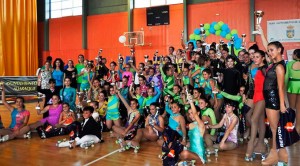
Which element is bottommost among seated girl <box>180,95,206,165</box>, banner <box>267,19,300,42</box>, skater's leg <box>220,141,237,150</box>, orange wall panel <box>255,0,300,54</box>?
skater's leg <box>220,141,237,150</box>

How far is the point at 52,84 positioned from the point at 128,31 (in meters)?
8.60

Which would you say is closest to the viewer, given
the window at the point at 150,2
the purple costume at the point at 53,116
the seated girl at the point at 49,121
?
the seated girl at the point at 49,121

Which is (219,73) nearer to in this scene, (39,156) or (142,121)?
(142,121)

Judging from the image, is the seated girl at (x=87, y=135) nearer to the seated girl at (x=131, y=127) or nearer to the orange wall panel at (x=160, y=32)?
the seated girl at (x=131, y=127)

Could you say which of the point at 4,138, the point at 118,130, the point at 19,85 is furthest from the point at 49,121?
the point at 19,85

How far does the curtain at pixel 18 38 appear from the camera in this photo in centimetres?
1455

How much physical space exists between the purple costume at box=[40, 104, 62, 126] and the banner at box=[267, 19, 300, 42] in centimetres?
908

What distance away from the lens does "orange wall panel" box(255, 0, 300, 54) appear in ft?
36.1

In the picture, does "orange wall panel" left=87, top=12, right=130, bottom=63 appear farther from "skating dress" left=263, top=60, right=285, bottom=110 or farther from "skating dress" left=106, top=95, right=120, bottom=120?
"skating dress" left=263, top=60, right=285, bottom=110

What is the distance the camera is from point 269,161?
3391mm

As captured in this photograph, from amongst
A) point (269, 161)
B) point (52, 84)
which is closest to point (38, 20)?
point (52, 84)

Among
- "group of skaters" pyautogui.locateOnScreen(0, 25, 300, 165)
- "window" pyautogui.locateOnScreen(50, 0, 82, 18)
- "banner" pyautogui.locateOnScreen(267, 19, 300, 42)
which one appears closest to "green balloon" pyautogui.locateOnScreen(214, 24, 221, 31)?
"banner" pyautogui.locateOnScreen(267, 19, 300, 42)

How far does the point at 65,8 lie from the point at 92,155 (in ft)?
46.3

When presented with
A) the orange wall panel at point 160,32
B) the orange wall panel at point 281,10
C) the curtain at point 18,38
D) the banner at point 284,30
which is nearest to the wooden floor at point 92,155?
the banner at point 284,30
